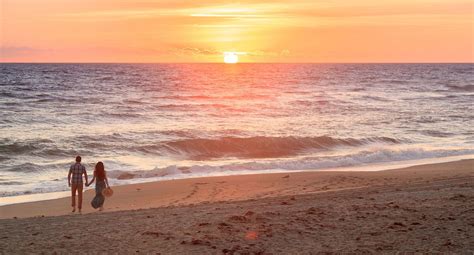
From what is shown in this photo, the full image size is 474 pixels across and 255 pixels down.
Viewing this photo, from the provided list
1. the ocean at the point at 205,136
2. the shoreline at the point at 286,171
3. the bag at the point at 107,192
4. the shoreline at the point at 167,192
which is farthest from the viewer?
the ocean at the point at 205,136

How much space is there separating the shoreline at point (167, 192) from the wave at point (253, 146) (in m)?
6.43

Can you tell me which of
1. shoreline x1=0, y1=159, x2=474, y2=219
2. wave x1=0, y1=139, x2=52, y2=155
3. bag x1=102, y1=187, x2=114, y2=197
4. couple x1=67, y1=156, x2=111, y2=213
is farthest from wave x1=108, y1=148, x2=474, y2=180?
wave x1=0, y1=139, x2=52, y2=155

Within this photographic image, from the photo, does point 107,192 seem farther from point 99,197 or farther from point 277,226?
point 277,226

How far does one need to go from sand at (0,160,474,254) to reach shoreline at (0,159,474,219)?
14 cm

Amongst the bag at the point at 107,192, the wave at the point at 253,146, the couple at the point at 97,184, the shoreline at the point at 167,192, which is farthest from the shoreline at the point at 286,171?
the wave at the point at 253,146

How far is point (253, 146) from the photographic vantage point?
29.0 m

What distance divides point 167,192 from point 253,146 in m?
11.9

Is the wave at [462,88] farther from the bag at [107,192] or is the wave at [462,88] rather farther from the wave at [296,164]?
the bag at [107,192]

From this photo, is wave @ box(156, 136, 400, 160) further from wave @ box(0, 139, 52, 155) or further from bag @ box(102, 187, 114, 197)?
bag @ box(102, 187, 114, 197)

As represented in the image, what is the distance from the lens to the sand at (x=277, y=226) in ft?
31.0

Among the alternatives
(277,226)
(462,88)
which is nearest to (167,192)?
(277,226)

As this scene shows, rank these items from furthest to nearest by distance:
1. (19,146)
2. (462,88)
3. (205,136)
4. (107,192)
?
(462,88)
(205,136)
(19,146)
(107,192)

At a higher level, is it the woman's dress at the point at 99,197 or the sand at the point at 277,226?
the woman's dress at the point at 99,197

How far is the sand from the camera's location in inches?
372
